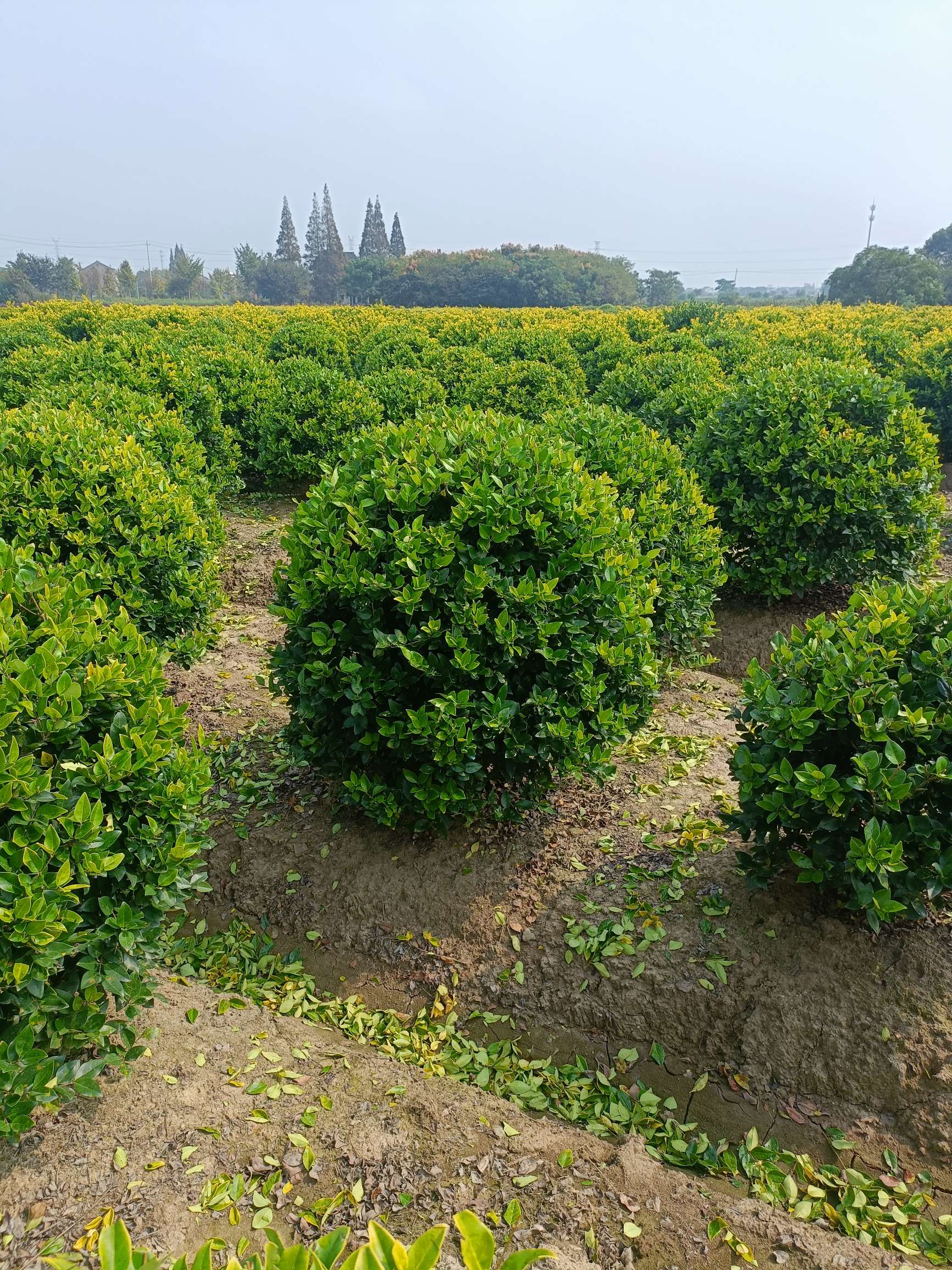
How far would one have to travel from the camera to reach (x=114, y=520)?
14.9 feet

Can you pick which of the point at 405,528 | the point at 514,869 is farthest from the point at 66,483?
the point at 514,869

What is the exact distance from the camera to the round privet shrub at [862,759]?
2812mm

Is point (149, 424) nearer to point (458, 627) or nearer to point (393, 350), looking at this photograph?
point (458, 627)

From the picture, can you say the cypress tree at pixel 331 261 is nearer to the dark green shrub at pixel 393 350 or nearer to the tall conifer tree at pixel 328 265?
the tall conifer tree at pixel 328 265

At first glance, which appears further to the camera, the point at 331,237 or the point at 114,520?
the point at 331,237

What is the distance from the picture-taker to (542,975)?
3432 mm

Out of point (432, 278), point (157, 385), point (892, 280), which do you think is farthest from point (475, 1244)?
→ point (432, 278)

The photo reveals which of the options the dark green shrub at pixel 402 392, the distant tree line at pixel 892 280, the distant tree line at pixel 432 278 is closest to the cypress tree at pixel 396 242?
the distant tree line at pixel 432 278

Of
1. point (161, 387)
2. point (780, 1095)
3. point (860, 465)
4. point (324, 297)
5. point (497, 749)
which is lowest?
point (780, 1095)

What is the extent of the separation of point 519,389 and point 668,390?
2463 millimetres

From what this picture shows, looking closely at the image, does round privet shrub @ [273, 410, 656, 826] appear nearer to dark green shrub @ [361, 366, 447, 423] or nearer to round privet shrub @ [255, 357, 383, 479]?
round privet shrub @ [255, 357, 383, 479]

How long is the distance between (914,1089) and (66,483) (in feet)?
16.2

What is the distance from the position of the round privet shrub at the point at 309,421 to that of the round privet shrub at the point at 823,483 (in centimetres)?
403

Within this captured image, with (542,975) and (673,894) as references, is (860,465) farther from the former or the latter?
(542,975)
